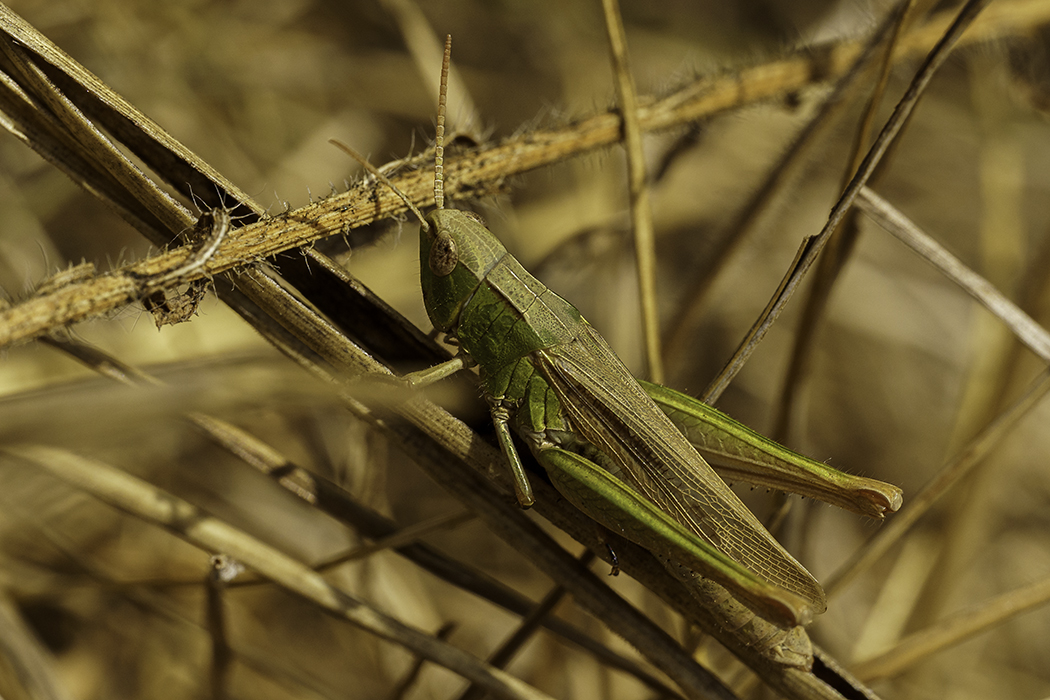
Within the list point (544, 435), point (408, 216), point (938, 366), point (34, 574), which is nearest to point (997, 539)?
point (938, 366)

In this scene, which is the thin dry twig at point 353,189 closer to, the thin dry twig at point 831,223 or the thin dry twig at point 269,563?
the thin dry twig at point 269,563

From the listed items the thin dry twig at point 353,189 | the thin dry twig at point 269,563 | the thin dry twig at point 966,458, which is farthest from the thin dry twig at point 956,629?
the thin dry twig at point 353,189

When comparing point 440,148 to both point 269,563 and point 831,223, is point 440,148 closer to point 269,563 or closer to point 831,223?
point 831,223

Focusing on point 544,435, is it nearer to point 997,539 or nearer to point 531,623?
point 531,623

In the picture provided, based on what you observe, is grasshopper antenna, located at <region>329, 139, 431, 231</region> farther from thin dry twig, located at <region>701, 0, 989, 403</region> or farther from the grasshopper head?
thin dry twig, located at <region>701, 0, 989, 403</region>

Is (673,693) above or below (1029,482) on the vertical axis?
below

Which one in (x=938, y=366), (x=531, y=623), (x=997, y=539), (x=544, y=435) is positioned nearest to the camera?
(x=531, y=623)

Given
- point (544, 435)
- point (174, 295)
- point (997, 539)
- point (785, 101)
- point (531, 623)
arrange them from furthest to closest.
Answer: point (997, 539)
point (785, 101)
point (544, 435)
point (531, 623)
point (174, 295)
